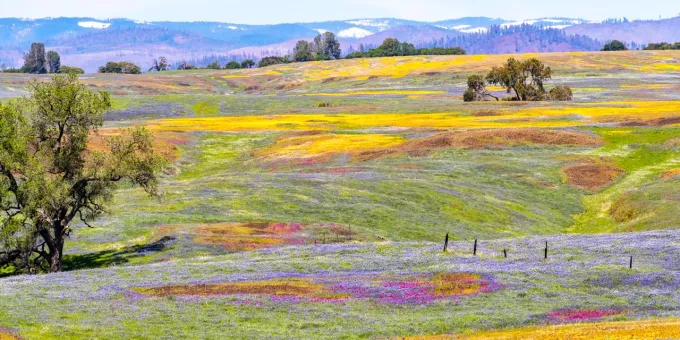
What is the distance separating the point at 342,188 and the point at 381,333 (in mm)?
53077

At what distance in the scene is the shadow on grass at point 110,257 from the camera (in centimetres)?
6378

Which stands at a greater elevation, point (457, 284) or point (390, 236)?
point (457, 284)

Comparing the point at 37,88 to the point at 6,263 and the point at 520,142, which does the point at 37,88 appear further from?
the point at 520,142

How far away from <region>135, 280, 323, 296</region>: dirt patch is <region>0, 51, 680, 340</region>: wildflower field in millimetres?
221

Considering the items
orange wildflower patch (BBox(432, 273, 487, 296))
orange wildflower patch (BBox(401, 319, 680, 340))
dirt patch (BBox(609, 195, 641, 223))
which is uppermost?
orange wildflower patch (BBox(401, 319, 680, 340))

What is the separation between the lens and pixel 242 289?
47.0 m

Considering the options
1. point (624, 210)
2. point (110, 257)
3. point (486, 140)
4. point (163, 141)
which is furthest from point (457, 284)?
point (163, 141)

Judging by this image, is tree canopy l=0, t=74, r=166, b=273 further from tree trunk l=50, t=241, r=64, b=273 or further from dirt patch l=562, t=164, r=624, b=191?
dirt patch l=562, t=164, r=624, b=191

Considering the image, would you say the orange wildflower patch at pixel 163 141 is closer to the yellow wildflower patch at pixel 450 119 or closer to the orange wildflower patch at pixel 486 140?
the yellow wildflower patch at pixel 450 119

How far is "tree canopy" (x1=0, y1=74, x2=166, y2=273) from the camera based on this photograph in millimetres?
60594

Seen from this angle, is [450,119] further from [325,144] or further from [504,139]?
[325,144]

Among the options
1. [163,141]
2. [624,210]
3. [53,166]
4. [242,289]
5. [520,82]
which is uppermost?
[53,166]

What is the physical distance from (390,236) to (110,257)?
24.1 metres

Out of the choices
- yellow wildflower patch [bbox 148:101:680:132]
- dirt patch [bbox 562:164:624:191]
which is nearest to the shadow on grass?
dirt patch [bbox 562:164:624:191]
